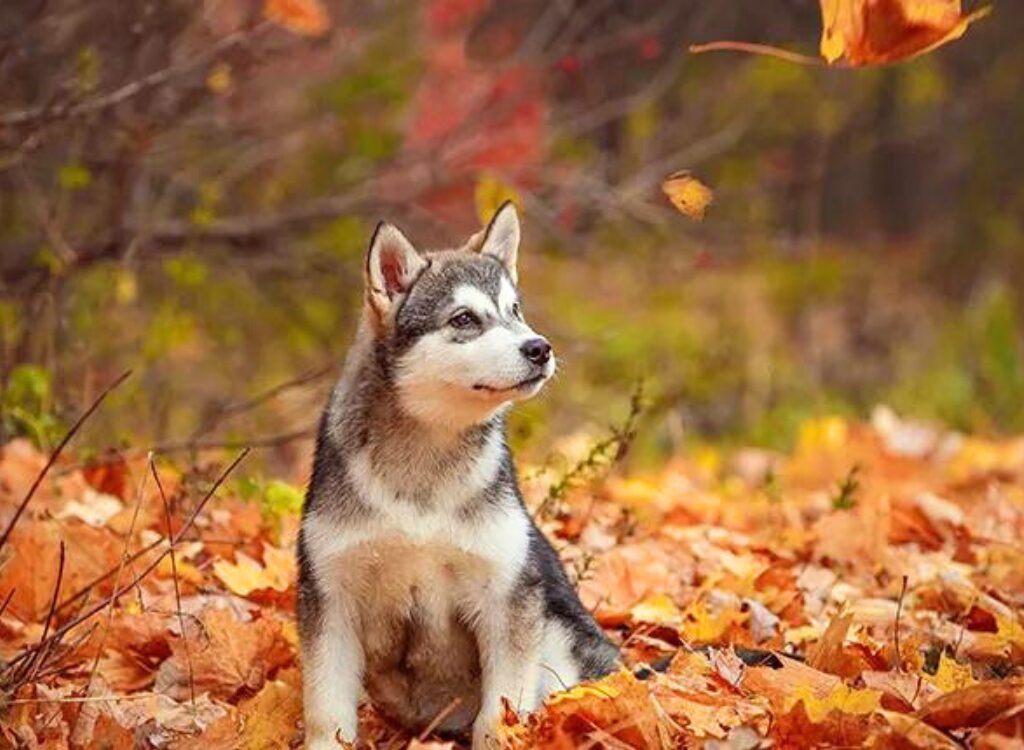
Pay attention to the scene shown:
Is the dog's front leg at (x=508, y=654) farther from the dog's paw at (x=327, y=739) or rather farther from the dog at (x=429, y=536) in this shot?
the dog's paw at (x=327, y=739)

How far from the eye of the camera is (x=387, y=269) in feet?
14.4

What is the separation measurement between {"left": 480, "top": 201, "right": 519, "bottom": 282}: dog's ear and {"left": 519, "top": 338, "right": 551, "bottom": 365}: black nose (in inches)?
21.7

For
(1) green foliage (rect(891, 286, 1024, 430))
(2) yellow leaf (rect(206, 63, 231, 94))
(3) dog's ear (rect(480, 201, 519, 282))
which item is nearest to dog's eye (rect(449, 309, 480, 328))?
(3) dog's ear (rect(480, 201, 519, 282))

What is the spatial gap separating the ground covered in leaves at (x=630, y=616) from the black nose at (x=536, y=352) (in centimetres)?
83

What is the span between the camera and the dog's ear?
182 inches

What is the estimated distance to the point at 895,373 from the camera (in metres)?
16.0

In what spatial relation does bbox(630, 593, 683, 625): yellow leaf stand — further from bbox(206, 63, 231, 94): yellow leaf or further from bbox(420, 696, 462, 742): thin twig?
bbox(206, 63, 231, 94): yellow leaf

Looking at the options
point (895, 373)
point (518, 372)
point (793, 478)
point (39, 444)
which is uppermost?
point (518, 372)

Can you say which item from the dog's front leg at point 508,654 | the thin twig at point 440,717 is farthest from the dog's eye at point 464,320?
the thin twig at point 440,717

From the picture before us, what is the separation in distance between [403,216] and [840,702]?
18.8 feet

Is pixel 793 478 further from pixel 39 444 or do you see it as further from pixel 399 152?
pixel 39 444

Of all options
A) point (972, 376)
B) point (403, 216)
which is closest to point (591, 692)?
point (403, 216)

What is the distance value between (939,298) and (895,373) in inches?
217

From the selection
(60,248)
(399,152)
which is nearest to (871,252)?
(399,152)
